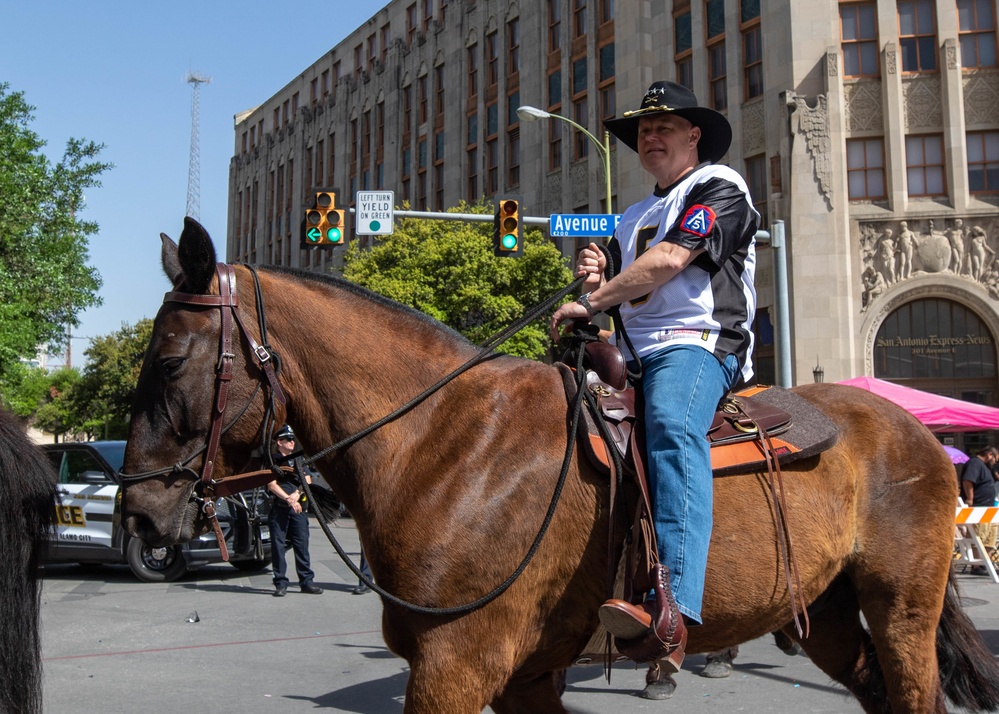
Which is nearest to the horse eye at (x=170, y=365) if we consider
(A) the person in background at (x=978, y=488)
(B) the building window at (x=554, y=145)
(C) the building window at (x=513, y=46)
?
(A) the person in background at (x=978, y=488)

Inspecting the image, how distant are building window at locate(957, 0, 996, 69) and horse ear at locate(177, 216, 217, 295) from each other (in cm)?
3030

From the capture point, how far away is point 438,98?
48.8 meters

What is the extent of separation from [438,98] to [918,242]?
28446mm

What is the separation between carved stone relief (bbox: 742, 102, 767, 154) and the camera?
30.1m

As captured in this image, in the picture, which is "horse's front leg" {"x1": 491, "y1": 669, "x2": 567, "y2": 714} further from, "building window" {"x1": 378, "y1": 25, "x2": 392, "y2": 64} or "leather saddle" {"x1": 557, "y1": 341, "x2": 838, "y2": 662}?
"building window" {"x1": 378, "y1": 25, "x2": 392, "y2": 64}

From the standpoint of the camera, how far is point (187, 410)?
314cm

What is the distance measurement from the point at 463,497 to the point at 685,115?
180 centimetres

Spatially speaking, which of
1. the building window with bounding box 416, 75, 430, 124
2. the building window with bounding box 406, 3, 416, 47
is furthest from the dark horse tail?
the building window with bounding box 406, 3, 416, 47

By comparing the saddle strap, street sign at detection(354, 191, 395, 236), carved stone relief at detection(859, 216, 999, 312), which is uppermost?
carved stone relief at detection(859, 216, 999, 312)

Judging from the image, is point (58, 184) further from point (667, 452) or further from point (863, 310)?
point (667, 452)

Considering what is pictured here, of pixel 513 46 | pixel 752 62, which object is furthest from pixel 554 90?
pixel 752 62

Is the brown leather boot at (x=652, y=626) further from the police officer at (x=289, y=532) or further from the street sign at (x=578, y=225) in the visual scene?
the street sign at (x=578, y=225)

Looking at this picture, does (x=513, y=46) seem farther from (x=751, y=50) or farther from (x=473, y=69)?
(x=751, y=50)

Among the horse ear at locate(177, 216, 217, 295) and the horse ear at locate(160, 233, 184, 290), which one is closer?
the horse ear at locate(177, 216, 217, 295)
